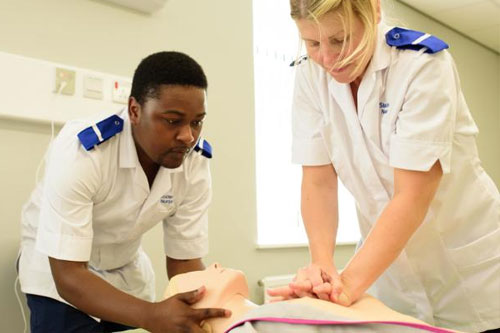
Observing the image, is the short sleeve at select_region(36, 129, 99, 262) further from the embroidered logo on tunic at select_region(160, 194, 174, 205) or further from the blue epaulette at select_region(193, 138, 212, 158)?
the blue epaulette at select_region(193, 138, 212, 158)

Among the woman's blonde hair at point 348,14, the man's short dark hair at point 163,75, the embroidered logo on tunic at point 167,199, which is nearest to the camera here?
the woman's blonde hair at point 348,14

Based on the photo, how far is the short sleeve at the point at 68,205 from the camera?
123 centimetres

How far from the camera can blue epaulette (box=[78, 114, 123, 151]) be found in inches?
50.8

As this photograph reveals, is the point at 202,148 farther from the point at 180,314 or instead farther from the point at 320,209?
the point at 180,314

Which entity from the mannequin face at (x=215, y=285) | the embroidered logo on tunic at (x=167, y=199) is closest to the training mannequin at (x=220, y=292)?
the mannequin face at (x=215, y=285)

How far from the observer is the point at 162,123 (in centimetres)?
131

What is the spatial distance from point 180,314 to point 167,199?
0.51 metres

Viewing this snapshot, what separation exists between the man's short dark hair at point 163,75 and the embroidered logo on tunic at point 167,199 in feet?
0.95

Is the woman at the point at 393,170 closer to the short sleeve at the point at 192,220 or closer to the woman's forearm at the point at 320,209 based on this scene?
the woman's forearm at the point at 320,209

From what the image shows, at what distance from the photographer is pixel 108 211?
1.39 meters

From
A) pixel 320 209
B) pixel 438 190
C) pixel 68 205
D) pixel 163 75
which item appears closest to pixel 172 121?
pixel 163 75

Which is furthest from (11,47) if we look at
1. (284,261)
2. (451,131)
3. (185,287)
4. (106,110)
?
(284,261)

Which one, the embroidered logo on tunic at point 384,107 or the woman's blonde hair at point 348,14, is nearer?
the woman's blonde hair at point 348,14

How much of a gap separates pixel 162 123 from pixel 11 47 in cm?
82
